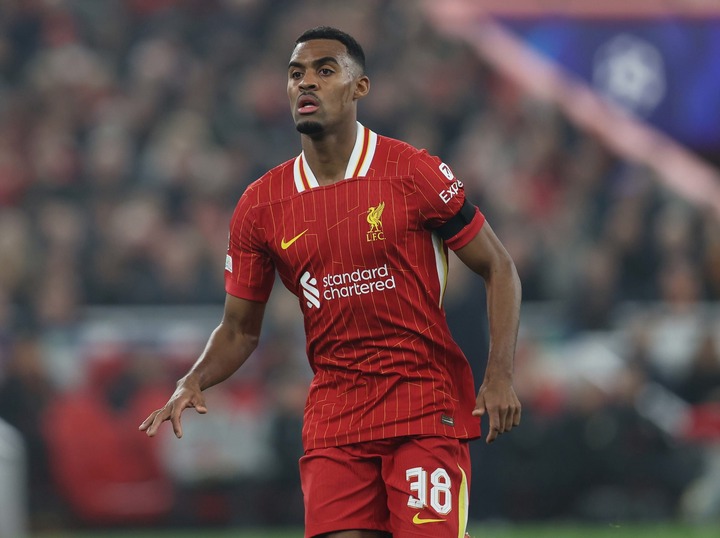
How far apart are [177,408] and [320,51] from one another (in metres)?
1.39

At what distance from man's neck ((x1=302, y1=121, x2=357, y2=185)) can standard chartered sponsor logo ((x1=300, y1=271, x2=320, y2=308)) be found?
1.17 ft

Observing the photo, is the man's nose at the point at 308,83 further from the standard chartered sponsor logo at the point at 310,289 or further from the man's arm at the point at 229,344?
the man's arm at the point at 229,344

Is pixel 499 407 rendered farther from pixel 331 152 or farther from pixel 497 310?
pixel 331 152

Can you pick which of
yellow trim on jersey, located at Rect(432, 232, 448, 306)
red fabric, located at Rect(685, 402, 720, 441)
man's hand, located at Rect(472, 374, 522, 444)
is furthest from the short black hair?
red fabric, located at Rect(685, 402, 720, 441)

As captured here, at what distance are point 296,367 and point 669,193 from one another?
4.43 meters

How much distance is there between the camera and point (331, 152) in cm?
539

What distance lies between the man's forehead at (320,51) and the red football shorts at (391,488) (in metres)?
1.41

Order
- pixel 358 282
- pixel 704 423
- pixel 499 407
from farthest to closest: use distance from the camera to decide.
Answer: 1. pixel 704 423
2. pixel 358 282
3. pixel 499 407

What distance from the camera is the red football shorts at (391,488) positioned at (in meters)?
5.09

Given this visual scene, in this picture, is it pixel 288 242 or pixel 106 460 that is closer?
pixel 288 242

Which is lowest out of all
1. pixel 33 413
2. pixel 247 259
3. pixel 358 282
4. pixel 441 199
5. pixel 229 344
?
pixel 33 413

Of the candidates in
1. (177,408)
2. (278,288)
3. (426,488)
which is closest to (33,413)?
(278,288)

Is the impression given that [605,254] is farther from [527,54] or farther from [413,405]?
[413,405]

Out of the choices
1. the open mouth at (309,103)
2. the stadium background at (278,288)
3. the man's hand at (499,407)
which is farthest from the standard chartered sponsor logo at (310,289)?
the stadium background at (278,288)
